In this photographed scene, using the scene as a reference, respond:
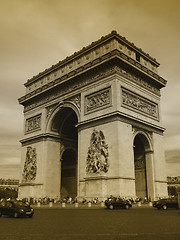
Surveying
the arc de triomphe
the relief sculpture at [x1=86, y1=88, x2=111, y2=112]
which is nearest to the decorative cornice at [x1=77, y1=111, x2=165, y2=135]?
the arc de triomphe

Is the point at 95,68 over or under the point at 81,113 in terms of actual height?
over

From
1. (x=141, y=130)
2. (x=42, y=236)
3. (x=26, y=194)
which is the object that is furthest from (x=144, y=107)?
(x=42, y=236)

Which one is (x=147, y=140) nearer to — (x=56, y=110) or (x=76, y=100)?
(x=76, y=100)

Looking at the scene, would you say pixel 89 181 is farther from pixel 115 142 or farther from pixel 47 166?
pixel 47 166

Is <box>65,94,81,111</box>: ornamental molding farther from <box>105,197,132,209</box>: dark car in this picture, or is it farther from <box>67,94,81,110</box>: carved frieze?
<box>105,197,132,209</box>: dark car

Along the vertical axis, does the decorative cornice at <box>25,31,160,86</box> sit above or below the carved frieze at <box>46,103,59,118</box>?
above

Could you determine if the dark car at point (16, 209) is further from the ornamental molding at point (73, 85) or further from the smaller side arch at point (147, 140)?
the smaller side arch at point (147, 140)

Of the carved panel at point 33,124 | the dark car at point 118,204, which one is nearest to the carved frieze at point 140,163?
the dark car at point 118,204
